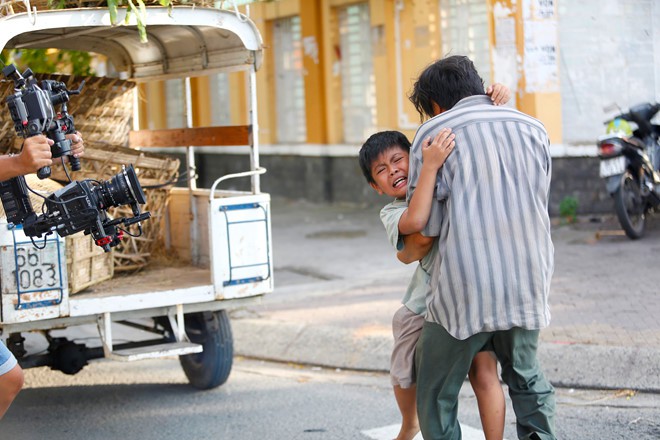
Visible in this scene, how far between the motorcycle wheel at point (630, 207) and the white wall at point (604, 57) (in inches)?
71.4

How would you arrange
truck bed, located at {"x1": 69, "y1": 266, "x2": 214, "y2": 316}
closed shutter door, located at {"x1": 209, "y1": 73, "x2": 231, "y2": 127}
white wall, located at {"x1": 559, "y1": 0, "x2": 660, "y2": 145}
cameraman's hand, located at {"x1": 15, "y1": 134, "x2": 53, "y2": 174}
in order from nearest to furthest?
cameraman's hand, located at {"x1": 15, "y1": 134, "x2": 53, "y2": 174} → truck bed, located at {"x1": 69, "y1": 266, "x2": 214, "y2": 316} → white wall, located at {"x1": 559, "y1": 0, "x2": 660, "y2": 145} → closed shutter door, located at {"x1": 209, "y1": 73, "x2": 231, "y2": 127}

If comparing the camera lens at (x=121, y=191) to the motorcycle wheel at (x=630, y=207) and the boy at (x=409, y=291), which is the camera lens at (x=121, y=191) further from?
the motorcycle wheel at (x=630, y=207)

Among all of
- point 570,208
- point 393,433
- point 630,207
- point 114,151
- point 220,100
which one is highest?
point 220,100

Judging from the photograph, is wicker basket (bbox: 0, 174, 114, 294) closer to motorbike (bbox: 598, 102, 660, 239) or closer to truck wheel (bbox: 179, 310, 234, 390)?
truck wheel (bbox: 179, 310, 234, 390)

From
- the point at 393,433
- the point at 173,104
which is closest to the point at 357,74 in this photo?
the point at 173,104

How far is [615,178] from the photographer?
30.8 ft

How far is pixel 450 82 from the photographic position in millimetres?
3713

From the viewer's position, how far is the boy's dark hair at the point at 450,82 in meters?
3.71

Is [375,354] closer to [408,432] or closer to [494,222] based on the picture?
[408,432]

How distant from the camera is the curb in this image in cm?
581

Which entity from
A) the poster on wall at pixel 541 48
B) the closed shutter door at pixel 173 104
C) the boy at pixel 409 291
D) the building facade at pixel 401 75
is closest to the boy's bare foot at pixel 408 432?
the boy at pixel 409 291

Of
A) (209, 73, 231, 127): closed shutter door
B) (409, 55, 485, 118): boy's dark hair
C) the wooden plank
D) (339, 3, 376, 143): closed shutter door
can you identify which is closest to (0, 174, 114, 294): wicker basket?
the wooden plank

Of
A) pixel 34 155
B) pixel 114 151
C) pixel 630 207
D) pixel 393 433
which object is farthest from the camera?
pixel 630 207

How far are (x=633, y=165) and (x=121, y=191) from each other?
20.9 feet
